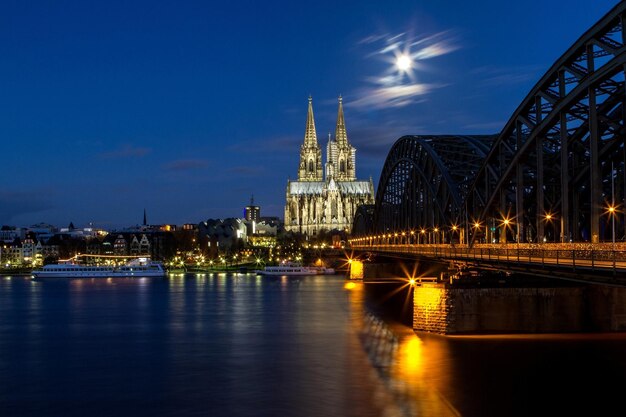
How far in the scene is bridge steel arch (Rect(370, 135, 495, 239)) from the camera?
8112 centimetres

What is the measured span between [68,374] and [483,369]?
68.1 feet

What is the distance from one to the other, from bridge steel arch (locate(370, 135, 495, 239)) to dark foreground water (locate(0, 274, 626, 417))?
57.2 ft

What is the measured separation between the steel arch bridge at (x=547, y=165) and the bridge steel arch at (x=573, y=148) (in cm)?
7

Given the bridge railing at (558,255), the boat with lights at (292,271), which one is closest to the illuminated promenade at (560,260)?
the bridge railing at (558,255)

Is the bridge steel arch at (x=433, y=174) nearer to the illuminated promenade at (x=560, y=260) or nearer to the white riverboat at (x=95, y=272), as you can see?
the illuminated promenade at (x=560, y=260)

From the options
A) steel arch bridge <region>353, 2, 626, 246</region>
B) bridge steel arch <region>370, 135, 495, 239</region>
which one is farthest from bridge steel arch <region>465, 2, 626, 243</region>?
bridge steel arch <region>370, 135, 495, 239</region>

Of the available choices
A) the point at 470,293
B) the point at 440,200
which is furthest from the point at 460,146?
the point at 470,293

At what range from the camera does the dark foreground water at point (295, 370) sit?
3609 centimetres

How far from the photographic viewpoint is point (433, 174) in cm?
9131

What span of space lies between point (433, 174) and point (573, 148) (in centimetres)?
3805

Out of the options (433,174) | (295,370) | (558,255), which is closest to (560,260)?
(558,255)

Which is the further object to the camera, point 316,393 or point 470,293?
point 470,293

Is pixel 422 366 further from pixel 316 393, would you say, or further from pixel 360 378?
pixel 316 393

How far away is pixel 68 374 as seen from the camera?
148 ft
